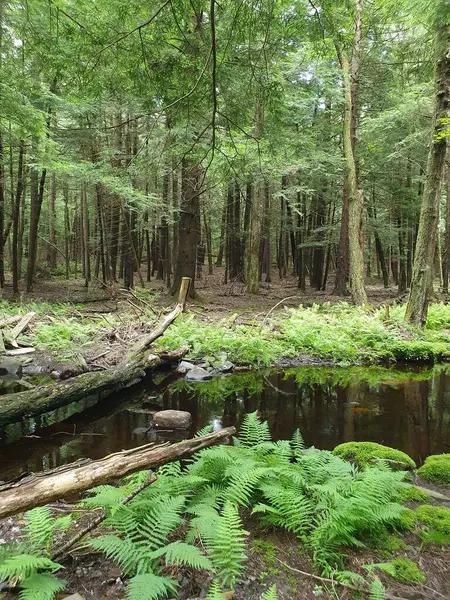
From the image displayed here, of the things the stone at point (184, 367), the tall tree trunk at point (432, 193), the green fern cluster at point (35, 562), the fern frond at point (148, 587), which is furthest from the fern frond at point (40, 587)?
the tall tree trunk at point (432, 193)

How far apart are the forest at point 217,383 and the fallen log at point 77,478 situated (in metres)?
0.02

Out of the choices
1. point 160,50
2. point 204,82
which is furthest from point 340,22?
point 160,50

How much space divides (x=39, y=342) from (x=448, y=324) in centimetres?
1182

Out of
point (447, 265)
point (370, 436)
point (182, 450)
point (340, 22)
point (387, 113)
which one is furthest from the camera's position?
point (447, 265)

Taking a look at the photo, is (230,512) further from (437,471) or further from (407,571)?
(437,471)

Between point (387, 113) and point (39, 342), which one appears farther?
point (387, 113)

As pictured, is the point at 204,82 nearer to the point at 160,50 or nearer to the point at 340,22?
the point at 160,50

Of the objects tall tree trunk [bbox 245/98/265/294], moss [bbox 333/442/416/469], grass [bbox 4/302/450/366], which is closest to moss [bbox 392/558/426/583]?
moss [bbox 333/442/416/469]

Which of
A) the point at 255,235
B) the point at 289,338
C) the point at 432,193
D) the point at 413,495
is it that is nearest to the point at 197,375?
the point at 289,338

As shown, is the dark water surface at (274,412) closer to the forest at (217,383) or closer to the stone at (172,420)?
the forest at (217,383)

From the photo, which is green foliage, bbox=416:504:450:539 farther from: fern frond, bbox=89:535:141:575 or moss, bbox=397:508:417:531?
fern frond, bbox=89:535:141:575

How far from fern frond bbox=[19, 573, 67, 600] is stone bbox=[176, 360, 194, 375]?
649cm

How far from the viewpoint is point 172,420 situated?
5734 mm

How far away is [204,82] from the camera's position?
4914 mm
